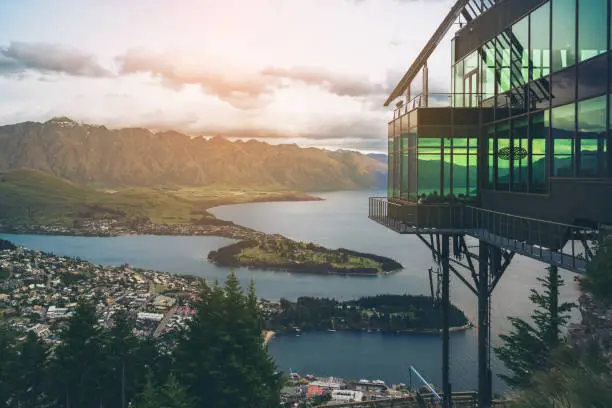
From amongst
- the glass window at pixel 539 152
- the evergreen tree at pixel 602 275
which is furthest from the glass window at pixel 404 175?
the evergreen tree at pixel 602 275

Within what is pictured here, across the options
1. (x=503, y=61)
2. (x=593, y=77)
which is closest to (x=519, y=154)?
(x=503, y=61)

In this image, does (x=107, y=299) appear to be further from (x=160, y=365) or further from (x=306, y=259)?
(x=160, y=365)

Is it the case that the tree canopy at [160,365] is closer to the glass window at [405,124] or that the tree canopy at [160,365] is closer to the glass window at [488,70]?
the glass window at [405,124]

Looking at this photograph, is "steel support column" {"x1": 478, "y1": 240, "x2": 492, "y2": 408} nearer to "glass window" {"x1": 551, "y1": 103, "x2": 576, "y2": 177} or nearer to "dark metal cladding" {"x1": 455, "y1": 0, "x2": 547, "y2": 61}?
"glass window" {"x1": 551, "y1": 103, "x2": 576, "y2": 177}

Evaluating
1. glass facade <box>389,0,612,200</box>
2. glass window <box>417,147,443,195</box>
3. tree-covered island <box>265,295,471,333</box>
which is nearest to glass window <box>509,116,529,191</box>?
glass facade <box>389,0,612,200</box>

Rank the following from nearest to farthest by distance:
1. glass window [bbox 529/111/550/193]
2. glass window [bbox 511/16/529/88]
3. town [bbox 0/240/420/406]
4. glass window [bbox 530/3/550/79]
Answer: glass window [bbox 530/3/550/79] → glass window [bbox 529/111/550/193] → glass window [bbox 511/16/529/88] → town [bbox 0/240/420/406]

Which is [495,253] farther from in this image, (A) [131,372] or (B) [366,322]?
(B) [366,322]

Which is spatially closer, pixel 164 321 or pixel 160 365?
pixel 160 365
